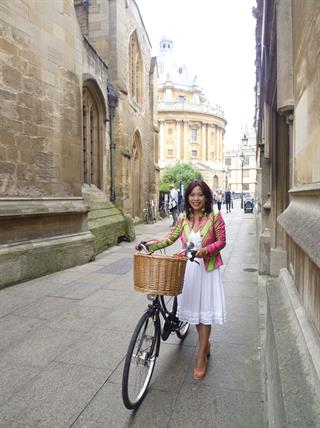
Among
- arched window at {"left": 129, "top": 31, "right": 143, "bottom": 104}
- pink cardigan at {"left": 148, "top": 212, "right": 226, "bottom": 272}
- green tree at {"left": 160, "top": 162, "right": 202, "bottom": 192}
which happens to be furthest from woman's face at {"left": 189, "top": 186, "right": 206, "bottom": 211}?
green tree at {"left": 160, "top": 162, "right": 202, "bottom": 192}

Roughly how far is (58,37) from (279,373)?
7.80 m

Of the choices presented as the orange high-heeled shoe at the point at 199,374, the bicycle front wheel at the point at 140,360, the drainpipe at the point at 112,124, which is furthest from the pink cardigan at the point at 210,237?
the drainpipe at the point at 112,124

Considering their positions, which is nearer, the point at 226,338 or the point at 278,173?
the point at 226,338

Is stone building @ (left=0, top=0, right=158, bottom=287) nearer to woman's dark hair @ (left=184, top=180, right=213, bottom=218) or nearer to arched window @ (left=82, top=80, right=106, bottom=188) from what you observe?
arched window @ (left=82, top=80, right=106, bottom=188)

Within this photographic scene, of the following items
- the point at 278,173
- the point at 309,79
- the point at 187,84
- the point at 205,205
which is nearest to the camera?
the point at 309,79

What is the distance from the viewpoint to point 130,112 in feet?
54.3

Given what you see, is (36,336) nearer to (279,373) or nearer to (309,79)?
(279,373)

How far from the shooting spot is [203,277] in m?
3.12

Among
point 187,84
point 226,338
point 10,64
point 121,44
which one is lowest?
point 226,338

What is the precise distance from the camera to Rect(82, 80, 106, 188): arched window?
12125mm

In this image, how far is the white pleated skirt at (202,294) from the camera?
3.09 metres

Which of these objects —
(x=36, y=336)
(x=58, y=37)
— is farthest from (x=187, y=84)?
(x=36, y=336)

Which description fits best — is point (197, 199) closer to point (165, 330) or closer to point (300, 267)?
point (300, 267)

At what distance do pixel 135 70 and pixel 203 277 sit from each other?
679 inches
